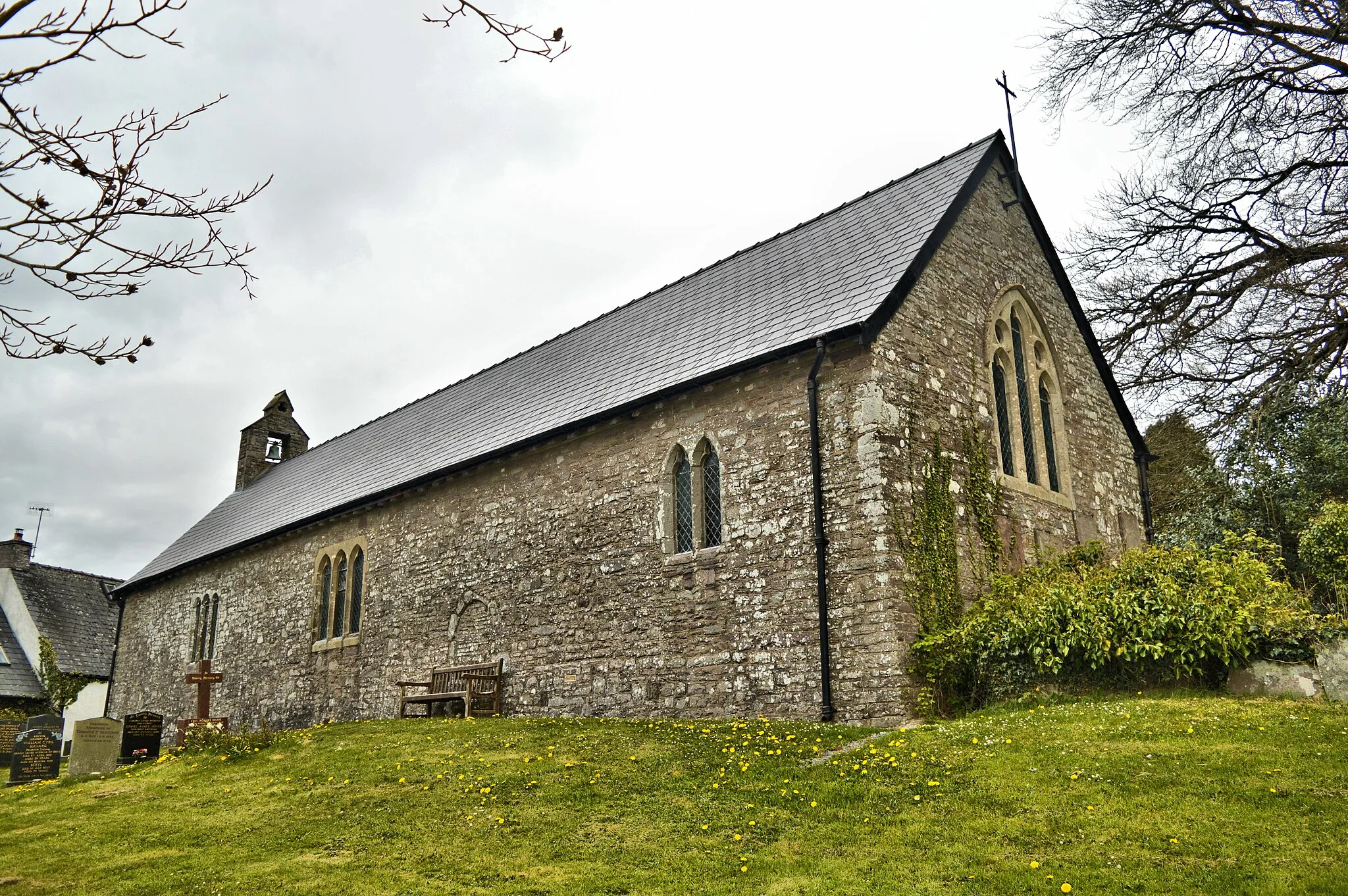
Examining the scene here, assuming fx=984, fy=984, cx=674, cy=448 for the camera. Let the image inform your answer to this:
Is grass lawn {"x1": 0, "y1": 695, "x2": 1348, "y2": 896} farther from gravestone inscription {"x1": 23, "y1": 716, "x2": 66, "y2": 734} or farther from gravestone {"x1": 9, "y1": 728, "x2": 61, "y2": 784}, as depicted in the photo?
gravestone inscription {"x1": 23, "y1": 716, "x2": 66, "y2": 734}

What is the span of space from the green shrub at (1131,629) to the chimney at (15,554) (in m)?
39.3

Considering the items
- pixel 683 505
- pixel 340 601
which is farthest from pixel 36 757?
pixel 683 505

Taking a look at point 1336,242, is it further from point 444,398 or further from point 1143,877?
point 444,398

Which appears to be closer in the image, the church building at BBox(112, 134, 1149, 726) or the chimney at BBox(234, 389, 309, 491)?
the church building at BBox(112, 134, 1149, 726)

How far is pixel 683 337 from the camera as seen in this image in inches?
685

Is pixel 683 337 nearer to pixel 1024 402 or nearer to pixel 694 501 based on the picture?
pixel 694 501

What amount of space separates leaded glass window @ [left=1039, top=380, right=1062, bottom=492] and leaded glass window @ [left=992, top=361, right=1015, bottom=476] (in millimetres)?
1084

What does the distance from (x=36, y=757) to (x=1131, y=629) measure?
52.4ft

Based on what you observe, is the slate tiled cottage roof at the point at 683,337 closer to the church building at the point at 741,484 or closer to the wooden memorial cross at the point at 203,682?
the church building at the point at 741,484

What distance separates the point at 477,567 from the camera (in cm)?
1822

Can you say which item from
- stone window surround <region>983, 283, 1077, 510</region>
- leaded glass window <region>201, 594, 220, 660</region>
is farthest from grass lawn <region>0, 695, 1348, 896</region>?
leaded glass window <region>201, 594, 220, 660</region>

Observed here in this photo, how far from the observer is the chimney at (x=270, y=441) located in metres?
34.7

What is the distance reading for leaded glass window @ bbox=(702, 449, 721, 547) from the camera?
14539 mm

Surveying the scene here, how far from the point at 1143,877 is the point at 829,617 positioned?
21.0 feet
